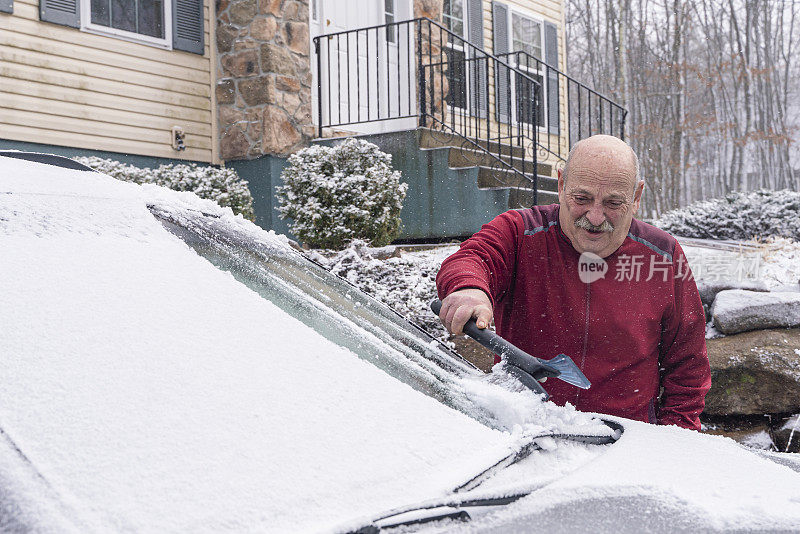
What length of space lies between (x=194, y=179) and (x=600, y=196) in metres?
5.79

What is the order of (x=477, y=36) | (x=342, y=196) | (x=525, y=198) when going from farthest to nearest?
(x=477, y=36) → (x=525, y=198) → (x=342, y=196)

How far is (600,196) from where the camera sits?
2.36m

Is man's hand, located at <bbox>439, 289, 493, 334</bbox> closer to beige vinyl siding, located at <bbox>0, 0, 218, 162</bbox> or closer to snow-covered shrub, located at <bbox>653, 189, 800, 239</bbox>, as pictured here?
beige vinyl siding, located at <bbox>0, 0, 218, 162</bbox>

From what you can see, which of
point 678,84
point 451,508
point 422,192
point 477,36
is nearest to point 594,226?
point 451,508

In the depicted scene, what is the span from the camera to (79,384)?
4.00ft

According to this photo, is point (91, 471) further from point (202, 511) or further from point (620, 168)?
point (620, 168)

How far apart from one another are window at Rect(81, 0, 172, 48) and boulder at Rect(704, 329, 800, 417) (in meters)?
6.42

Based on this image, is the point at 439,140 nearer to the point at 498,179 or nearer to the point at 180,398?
the point at 498,179

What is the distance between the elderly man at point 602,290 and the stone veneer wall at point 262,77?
6.48 metres

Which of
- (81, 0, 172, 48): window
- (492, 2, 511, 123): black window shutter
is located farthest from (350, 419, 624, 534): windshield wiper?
(492, 2, 511, 123): black window shutter

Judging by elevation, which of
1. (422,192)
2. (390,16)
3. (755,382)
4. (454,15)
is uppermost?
(454,15)

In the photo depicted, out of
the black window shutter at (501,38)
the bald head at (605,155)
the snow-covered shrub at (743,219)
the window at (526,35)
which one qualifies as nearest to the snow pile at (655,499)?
the bald head at (605,155)

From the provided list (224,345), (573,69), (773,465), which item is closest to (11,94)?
(224,345)

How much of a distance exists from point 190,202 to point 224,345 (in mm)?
718
